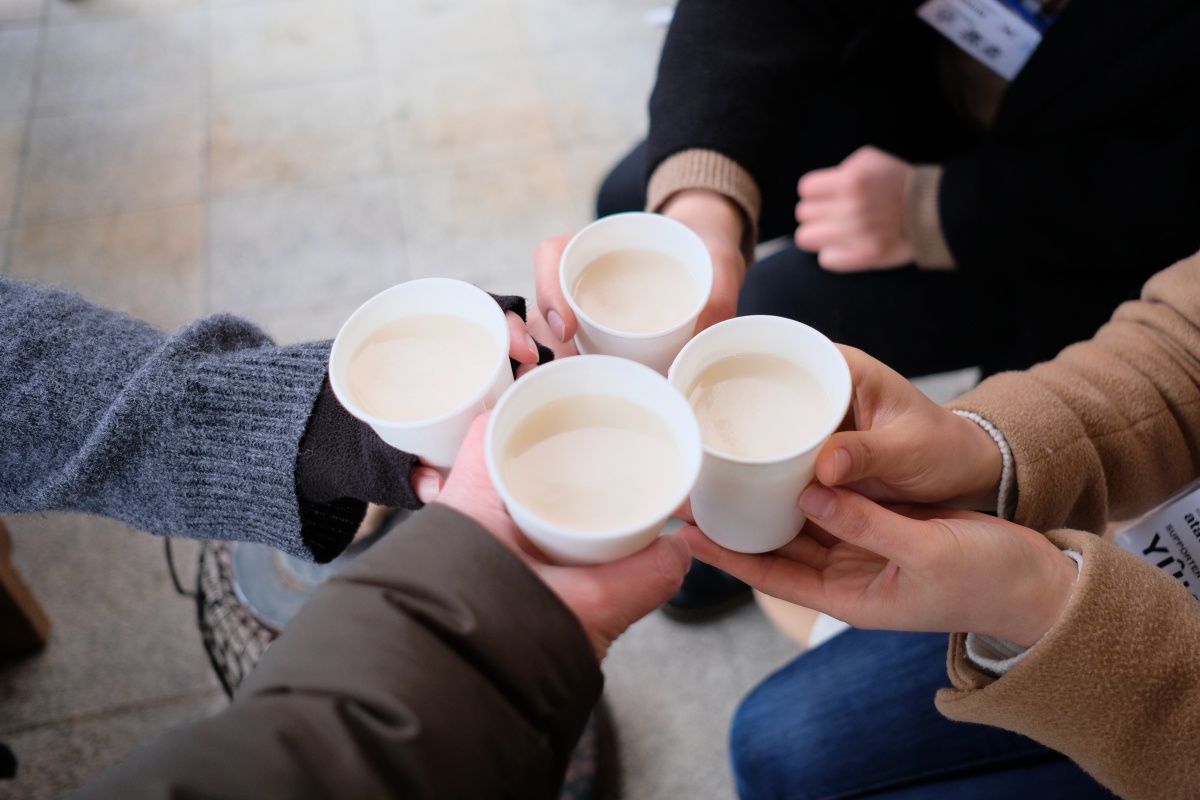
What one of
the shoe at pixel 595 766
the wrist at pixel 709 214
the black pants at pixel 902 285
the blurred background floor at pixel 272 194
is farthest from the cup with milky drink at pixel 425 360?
the blurred background floor at pixel 272 194

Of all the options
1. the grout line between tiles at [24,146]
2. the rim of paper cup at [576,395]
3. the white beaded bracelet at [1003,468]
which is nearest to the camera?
the rim of paper cup at [576,395]

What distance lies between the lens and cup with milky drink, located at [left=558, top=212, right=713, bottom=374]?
89 centimetres

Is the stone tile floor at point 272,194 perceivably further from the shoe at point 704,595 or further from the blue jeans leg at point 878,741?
the blue jeans leg at point 878,741

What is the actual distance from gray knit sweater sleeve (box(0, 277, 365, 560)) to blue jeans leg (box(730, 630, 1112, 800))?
2.26 ft

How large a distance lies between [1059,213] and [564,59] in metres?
1.80

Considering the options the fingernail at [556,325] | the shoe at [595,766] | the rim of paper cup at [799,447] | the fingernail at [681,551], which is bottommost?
the shoe at [595,766]

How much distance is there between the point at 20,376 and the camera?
0.87 meters

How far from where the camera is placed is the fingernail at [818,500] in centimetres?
73

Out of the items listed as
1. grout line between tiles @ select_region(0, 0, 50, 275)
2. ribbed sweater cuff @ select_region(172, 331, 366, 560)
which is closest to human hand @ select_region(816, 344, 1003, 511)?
ribbed sweater cuff @ select_region(172, 331, 366, 560)

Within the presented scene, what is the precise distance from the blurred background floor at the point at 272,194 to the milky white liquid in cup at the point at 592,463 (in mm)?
966

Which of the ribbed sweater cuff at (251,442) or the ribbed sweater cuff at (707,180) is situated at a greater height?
the ribbed sweater cuff at (707,180)

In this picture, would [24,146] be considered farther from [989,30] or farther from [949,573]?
[949,573]

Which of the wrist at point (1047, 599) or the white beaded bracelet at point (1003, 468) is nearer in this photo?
the wrist at point (1047, 599)

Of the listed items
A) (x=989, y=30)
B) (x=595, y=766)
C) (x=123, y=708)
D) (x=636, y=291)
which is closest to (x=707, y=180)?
(x=636, y=291)
